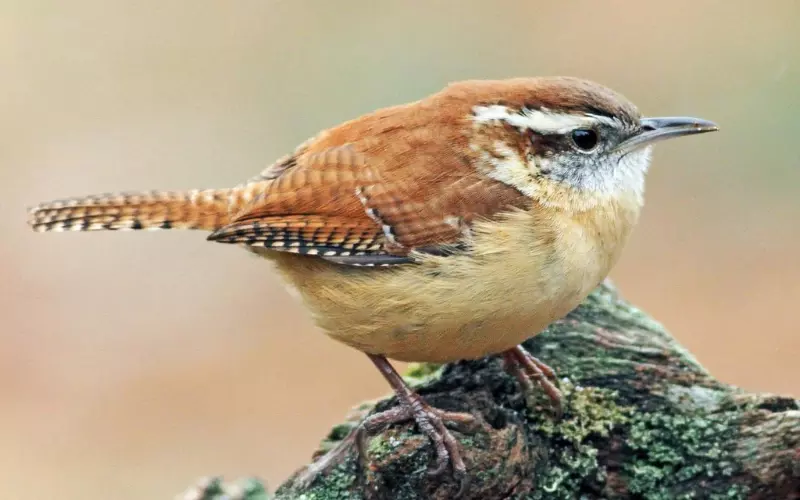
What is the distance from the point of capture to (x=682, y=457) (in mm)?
3564

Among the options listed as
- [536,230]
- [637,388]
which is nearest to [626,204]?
[536,230]

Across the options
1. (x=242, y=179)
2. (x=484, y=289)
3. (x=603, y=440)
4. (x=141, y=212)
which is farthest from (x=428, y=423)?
(x=242, y=179)

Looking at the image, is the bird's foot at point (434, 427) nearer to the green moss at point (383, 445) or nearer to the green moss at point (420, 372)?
the green moss at point (383, 445)

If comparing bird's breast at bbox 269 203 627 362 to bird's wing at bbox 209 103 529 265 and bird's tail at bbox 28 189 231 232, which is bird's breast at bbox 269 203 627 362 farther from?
Result: bird's tail at bbox 28 189 231 232

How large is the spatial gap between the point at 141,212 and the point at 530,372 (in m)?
1.84

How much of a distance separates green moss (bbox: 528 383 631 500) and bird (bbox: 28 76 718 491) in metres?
0.11

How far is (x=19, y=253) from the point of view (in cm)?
799

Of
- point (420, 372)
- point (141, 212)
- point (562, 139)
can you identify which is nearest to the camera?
point (562, 139)

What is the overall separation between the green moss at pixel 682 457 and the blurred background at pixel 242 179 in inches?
137

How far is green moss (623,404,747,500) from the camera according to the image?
3.50m

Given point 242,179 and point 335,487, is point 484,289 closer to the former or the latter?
point 335,487

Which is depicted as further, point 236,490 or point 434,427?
point 236,490

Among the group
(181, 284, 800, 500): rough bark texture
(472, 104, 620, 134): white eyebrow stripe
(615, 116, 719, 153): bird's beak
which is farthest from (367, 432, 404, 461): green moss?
(615, 116, 719, 153): bird's beak

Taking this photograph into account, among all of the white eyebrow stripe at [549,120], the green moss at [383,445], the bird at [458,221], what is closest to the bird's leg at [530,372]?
the bird at [458,221]
